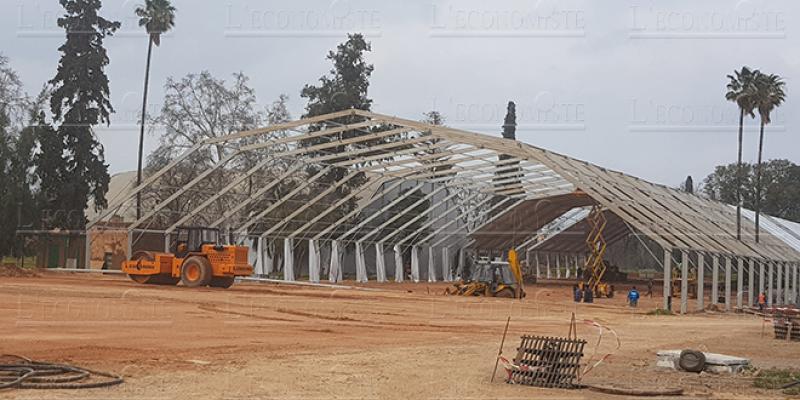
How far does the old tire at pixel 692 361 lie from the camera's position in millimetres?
12242

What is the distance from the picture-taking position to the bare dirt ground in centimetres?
980

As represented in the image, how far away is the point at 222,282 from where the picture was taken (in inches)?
1200

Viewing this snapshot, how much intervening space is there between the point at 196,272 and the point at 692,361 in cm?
2050

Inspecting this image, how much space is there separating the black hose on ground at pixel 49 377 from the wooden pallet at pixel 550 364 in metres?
4.66

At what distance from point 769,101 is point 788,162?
40.5 metres

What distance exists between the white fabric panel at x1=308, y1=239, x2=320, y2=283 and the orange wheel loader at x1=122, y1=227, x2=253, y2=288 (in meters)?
8.93

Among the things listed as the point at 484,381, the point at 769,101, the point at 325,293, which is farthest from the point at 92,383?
the point at 769,101

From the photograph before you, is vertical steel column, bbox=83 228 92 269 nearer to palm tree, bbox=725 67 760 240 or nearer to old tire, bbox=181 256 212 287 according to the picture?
old tire, bbox=181 256 212 287

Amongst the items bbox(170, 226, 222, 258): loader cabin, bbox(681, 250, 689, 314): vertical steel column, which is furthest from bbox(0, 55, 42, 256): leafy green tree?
bbox(681, 250, 689, 314): vertical steel column

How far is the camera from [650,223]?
29953mm

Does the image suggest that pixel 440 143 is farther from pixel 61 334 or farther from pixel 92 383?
pixel 92 383

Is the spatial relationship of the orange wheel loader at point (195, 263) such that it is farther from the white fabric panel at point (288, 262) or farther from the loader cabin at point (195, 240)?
the white fabric panel at point (288, 262)

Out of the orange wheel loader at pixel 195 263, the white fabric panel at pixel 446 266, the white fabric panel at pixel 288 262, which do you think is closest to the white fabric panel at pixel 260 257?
the white fabric panel at pixel 288 262

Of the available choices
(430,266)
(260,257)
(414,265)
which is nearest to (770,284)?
(430,266)
